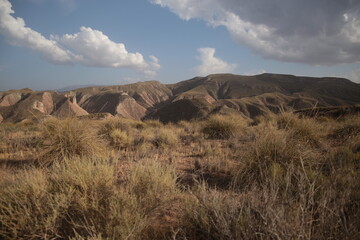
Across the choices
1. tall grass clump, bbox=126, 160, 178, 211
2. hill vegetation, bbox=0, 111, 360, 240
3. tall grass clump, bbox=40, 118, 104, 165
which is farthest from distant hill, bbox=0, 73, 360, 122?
tall grass clump, bbox=126, 160, 178, 211

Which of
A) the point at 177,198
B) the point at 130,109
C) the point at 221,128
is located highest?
the point at 221,128

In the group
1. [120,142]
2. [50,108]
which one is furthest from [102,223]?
[50,108]

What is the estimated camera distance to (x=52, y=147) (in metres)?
3.99

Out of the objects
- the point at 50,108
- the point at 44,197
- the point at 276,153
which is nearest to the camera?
the point at 44,197

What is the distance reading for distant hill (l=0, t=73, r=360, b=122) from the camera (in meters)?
51.8

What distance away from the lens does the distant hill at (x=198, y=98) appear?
51803 millimetres

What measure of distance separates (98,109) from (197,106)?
7626 centimetres

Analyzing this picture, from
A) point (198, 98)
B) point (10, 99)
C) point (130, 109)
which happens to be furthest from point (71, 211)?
point (10, 99)

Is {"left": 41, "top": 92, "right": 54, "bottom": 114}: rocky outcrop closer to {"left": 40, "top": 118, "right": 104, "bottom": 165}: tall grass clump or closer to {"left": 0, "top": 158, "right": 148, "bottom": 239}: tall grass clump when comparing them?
{"left": 40, "top": 118, "right": 104, "bottom": 165}: tall grass clump

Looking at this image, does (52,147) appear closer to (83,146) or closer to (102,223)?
(83,146)

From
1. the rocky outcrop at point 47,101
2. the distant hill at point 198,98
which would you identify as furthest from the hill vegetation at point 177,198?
the rocky outcrop at point 47,101

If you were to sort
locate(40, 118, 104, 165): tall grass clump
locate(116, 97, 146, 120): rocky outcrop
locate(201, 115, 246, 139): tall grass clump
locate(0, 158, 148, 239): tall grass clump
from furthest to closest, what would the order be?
locate(116, 97, 146, 120): rocky outcrop
locate(201, 115, 246, 139): tall grass clump
locate(40, 118, 104, 165): tall grass clump
locate(0, 158, 148, 239): tall grass clump

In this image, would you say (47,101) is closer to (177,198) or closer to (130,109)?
(130,109)

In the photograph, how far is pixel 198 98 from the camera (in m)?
51.6
